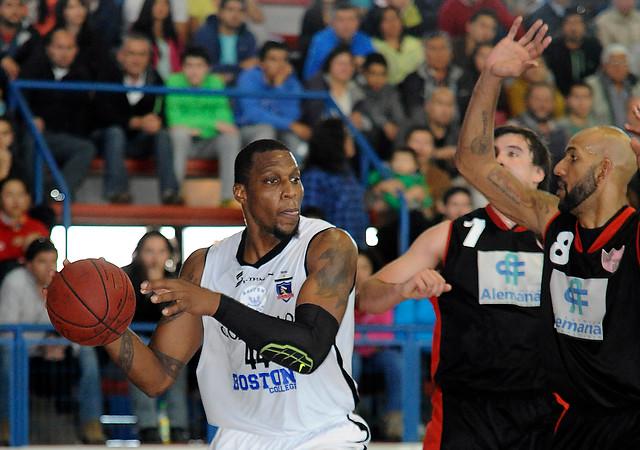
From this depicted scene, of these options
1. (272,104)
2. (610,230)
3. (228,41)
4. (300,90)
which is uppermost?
(228,41)

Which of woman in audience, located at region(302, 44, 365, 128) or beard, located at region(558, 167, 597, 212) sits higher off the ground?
woman in audience, located at region(302, 44, 365, 128)

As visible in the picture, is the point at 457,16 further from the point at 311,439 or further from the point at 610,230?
the point at 311,439

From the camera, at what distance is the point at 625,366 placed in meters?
4.28

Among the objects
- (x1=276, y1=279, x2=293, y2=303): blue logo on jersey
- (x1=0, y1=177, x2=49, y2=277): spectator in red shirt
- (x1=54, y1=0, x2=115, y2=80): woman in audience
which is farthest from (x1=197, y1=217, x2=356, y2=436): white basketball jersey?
(x1=54, y1=0, x2=115, y2=80): woman in audience

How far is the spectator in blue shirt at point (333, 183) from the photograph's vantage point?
29.0ft

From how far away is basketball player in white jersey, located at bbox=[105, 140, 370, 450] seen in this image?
14.0ft

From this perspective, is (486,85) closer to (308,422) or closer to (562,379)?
(562,379)

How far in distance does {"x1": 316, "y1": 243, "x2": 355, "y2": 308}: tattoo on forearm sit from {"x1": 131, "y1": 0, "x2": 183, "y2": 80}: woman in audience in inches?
251

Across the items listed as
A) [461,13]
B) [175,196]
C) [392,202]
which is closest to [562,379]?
[392,202]

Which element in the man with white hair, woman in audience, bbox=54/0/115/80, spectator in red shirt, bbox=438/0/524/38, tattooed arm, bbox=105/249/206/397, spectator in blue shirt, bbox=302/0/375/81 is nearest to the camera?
tattooed arm, bbox=105/249/206/397

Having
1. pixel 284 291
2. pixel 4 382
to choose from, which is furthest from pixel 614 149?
pixel 4 382

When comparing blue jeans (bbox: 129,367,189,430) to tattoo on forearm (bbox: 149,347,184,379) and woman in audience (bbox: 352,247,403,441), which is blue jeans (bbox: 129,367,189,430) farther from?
tattoo on forearm (bbox: 149,347,184,379)

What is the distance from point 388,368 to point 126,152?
373 cm

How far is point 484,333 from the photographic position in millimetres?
5125
